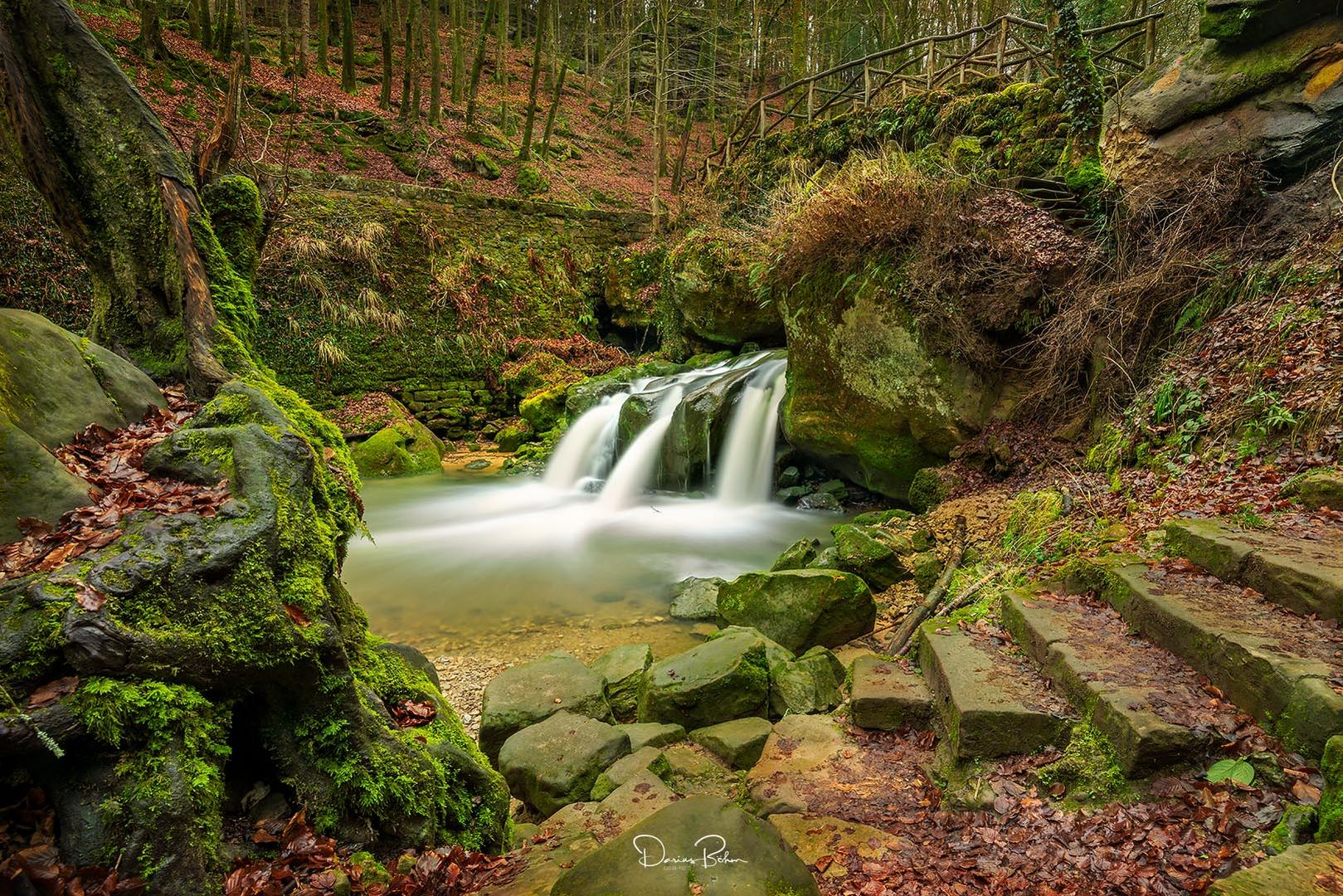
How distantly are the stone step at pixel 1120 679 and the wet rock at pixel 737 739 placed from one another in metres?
1.51

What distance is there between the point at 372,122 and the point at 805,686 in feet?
66.3

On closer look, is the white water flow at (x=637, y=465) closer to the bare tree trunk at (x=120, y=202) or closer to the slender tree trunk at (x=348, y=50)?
the bare tree trunk at (x=120, y=202)

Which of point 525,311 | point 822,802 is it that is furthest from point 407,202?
point 822,802

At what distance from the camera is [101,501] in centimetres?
206

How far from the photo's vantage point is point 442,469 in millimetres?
12438

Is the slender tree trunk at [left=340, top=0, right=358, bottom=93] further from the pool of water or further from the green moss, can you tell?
the green moss

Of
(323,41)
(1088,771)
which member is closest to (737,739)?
(1088,771)

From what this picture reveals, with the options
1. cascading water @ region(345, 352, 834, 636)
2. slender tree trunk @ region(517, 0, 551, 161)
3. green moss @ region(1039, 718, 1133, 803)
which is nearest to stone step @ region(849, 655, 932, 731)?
green moss @ region(1039, 718, 1133, 803)

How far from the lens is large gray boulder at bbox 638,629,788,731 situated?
382 centimetres

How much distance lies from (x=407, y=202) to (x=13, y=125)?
1263cm

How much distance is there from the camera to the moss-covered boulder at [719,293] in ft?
37.7

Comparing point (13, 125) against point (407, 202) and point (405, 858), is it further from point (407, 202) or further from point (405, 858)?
point (407, 202)

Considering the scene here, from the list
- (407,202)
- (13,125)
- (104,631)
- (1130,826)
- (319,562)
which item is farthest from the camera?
(407,202)

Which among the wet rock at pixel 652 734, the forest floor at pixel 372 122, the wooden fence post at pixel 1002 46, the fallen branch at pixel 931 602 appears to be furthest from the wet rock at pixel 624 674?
the forest floor at pixel 372 122
